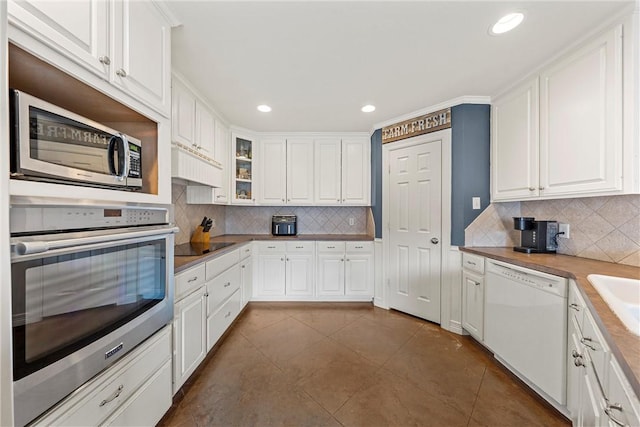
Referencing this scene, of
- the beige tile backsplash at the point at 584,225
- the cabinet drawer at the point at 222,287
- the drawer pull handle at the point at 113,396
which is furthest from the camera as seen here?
the cabinet drawer at the point at 222,287

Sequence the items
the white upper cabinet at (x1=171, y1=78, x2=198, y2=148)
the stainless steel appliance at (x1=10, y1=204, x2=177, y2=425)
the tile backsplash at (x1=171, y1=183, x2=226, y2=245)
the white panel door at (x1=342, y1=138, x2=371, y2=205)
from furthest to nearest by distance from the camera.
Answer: the white panel door at (x1=342, y1=138, x2=371, y2=205) < the tile backsplash at (x1=171, y1=183, x2=226, y2=245) < the white upper cabinet at (x1=171, y1=78, x2=198, y2=148) < the stainless steel appliance at (x1=10, y1=204, x2=177, y2=425)

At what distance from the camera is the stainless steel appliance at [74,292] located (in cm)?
69

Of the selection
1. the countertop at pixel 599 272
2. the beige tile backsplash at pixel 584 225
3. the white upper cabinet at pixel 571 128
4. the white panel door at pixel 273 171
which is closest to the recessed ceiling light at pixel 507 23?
the white upper cabinet at pixel 571 128

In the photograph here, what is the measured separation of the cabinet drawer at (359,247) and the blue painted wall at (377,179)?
18cm

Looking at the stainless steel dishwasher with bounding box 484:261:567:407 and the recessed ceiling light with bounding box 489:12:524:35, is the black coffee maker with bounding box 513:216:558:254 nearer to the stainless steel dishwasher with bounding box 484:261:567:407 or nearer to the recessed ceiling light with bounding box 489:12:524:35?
the stainless steel dishwasher with bounding box 484:261:567:407

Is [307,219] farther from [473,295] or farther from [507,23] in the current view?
[507,23]

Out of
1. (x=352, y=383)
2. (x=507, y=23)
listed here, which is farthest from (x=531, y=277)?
(x=507, y=23)

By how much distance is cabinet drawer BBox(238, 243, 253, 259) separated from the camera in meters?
2.71

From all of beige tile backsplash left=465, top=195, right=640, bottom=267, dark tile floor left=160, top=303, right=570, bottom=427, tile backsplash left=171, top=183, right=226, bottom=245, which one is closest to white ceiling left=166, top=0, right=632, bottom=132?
tile backsplash left=171, top=183, right=226, bottom=245

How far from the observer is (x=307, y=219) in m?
3.68

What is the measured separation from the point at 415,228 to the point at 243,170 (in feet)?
7.80

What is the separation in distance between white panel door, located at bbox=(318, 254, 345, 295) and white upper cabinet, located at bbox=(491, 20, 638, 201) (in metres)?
1.91

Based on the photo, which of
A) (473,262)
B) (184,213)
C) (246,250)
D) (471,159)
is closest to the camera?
(473,262)

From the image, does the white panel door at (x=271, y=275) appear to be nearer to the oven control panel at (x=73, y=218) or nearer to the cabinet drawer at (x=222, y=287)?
the cabinet drawer at (x=222, y=287)
